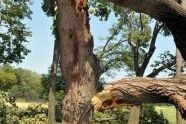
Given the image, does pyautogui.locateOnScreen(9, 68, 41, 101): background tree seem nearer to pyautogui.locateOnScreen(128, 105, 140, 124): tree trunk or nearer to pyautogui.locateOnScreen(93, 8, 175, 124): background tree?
pyautogui.locateOnScreen(93, 8, 175, 124): background tree

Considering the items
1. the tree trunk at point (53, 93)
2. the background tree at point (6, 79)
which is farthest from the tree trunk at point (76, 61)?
the background tree at point (6, 79)

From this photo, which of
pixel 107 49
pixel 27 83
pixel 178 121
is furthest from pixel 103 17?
pixel 27 83

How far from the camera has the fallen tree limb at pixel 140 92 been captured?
345 inches

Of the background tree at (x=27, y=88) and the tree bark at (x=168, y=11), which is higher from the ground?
the background tree at (x=27, y=88)

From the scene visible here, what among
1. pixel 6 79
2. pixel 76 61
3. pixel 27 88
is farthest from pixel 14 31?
pixel 27 88

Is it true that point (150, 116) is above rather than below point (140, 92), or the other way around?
above

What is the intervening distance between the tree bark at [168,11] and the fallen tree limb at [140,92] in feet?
3.54

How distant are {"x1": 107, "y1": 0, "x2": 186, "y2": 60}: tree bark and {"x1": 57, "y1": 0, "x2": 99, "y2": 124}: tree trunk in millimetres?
3632

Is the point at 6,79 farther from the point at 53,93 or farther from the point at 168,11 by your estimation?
the point at 168,11

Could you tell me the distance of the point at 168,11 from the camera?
30.3 ft

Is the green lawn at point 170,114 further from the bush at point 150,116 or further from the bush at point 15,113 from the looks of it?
the bush at point 15,113

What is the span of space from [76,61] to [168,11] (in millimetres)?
4707

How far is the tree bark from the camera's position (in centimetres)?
864

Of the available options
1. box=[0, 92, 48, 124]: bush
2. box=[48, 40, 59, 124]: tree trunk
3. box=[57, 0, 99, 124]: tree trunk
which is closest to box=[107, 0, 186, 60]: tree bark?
box=[57, 0, 99, 124]: tree trunk
